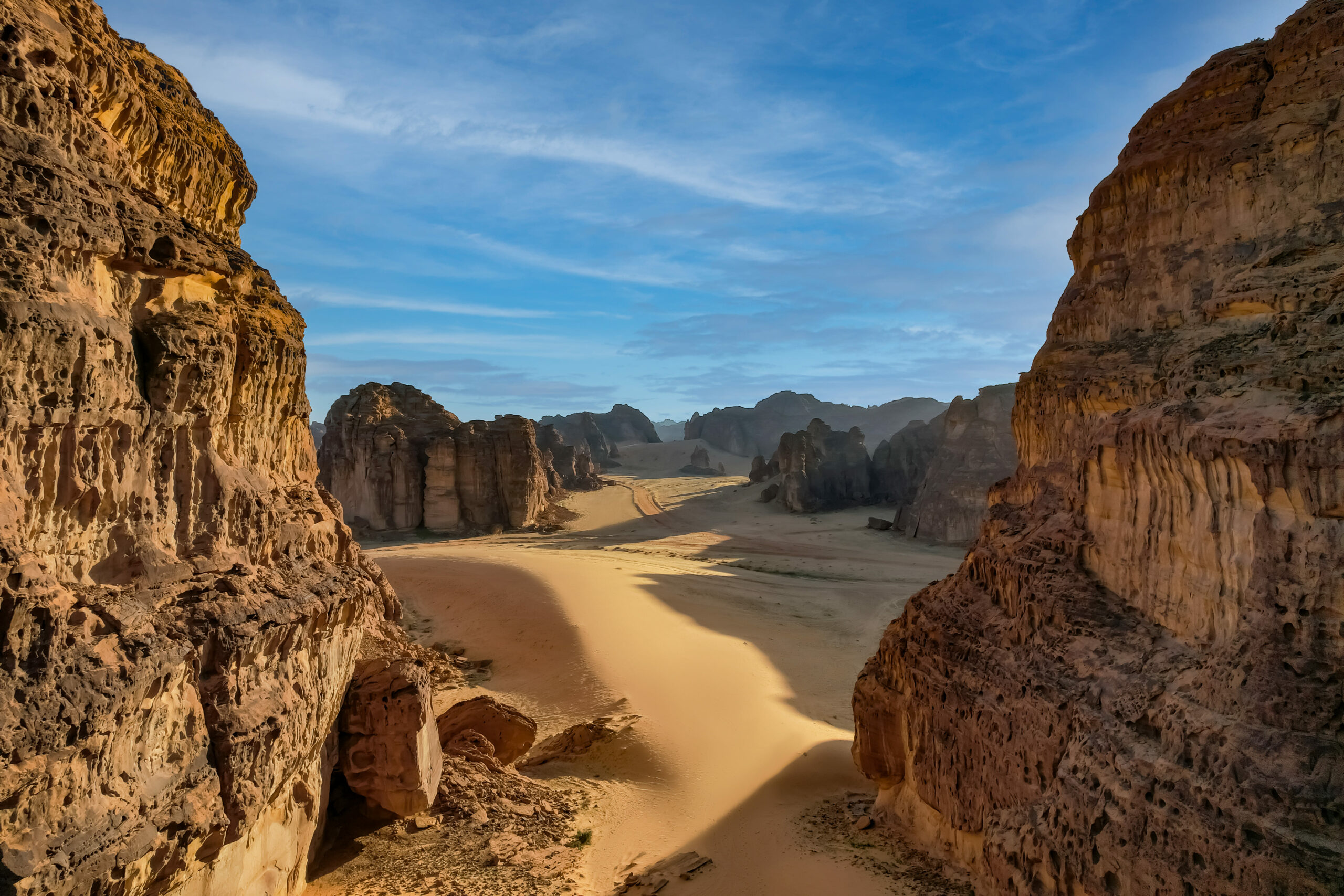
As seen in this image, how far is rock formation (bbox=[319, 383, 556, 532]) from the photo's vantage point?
43.6 meters

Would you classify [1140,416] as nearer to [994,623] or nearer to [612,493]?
[994,623]

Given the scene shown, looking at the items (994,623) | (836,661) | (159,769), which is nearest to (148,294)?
(159,769)

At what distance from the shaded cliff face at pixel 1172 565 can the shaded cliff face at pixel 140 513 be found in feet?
24.4

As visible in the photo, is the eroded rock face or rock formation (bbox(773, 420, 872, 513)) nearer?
rock formation (bbox(773, 420, 872, 513))

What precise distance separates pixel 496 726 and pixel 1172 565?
11.5 meters

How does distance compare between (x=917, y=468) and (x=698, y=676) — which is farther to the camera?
(x=917, y=468)

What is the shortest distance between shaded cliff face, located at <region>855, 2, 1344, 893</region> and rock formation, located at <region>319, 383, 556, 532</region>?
36.7 meters

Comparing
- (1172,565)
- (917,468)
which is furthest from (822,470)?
(1172,565)

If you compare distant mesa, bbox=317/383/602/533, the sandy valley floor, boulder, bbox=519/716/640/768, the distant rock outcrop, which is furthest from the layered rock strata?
boulder, bbox=519/716/640/768

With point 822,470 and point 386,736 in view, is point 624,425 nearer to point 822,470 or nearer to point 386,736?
point 822,470

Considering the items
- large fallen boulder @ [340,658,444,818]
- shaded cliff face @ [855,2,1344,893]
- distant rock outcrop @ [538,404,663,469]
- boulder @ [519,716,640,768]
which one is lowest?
boulder @ [519,716,640,768]

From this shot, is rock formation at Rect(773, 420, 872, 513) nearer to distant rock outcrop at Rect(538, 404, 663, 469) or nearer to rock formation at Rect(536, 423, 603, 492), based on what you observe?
rock formation at Rect(536, 423, 603, 492)

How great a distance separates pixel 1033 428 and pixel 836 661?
40.2 feet

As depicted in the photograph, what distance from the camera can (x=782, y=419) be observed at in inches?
4409
